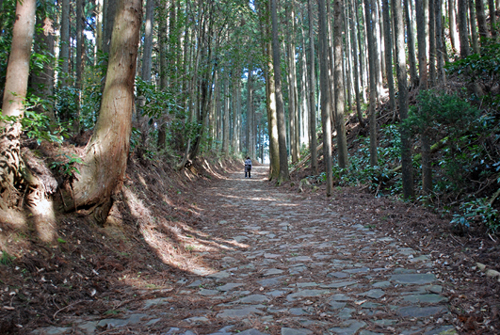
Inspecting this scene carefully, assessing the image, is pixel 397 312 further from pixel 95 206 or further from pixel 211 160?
pixel 211 160

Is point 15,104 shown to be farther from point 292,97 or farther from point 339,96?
point 292,97

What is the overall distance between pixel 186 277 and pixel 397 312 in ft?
9.15

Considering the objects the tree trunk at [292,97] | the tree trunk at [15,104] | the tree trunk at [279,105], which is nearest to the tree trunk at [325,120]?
the tree trunk at [279,105]

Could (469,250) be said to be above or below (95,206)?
below

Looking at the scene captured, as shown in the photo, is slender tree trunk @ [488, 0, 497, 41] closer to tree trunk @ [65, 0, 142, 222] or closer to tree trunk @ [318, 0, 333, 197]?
tree trunk @ [318, 0, 333, 197]

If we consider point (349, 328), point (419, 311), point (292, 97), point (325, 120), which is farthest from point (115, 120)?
point (292, 97)

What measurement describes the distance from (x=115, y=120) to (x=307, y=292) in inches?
142

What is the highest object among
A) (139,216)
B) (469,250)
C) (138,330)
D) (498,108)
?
(498,108)

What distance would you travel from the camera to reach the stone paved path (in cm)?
312

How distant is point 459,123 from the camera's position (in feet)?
17.6

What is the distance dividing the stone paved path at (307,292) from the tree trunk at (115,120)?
5.88 ft

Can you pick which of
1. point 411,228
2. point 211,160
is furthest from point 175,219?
point 211,160

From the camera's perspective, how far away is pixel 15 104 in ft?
13.4

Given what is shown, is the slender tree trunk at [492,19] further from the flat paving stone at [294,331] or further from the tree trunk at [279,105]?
the flat paving stone at [294,331]
